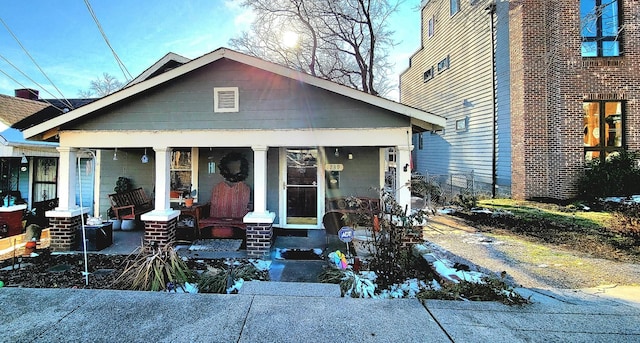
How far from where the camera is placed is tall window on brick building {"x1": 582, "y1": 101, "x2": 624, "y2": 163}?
11.1 meters

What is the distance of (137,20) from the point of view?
35.4 feet

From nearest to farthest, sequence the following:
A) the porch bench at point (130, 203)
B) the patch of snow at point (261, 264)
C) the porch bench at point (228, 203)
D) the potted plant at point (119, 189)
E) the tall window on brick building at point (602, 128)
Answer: the patch of snow at point (261, 264)
the porch bench at point (130, 203)
the porch bench at point (228, 203)
the potted plant at point (119, 189)
the tall window on brick building at point (602, 128)

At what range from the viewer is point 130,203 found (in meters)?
7.81

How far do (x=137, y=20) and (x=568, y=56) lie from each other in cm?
1517

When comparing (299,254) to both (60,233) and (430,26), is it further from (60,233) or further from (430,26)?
(430,26)

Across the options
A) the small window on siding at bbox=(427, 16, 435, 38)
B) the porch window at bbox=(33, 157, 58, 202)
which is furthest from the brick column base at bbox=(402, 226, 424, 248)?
the small window on siding at bbox=(427, 16, 435, 38)

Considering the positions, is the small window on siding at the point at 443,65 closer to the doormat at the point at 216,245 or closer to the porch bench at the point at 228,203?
the porch bench at the point at 228,203

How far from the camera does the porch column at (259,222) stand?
19.6ft

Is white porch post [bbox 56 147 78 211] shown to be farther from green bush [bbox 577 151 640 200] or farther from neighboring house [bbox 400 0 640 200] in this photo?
green bush [bbox 577 151 640 200]

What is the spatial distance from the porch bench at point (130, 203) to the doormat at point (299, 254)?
3.84m

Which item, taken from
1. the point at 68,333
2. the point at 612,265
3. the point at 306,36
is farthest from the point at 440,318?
the point at 306,36

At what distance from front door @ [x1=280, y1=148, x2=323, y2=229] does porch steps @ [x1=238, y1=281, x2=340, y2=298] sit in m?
4.30

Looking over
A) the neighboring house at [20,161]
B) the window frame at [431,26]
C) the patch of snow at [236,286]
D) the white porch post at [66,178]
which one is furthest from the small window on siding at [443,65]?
the neighboring house at [20,161]

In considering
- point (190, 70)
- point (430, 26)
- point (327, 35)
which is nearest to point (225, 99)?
point (190, 70)
